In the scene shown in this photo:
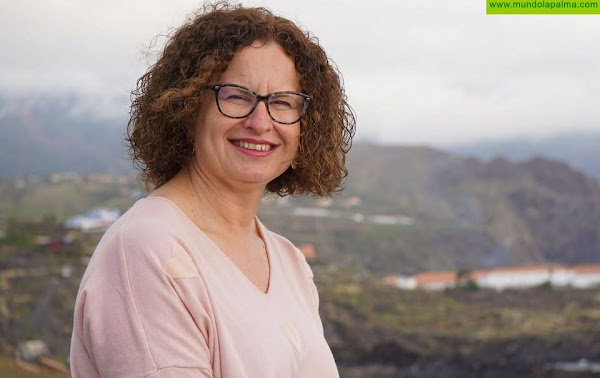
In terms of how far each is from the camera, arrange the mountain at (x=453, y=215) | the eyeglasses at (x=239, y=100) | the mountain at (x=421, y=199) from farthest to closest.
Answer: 1. the mountain at (x=453, y=215)
2. the mountain at (x=421, y=199)
3. the eyeglasses at (x=239, y=100)

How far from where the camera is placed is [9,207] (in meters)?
22.7

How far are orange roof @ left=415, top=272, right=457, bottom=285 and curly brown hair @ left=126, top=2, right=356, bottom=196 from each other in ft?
80.9

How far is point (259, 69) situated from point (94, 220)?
59.9ft

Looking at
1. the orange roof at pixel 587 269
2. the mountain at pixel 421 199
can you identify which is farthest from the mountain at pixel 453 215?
the orange roof at pixel 587 269

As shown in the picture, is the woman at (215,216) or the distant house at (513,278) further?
the distant house at (513,278)

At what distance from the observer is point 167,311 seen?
1051 millimetres

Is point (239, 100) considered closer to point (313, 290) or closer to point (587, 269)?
point (313, 290)

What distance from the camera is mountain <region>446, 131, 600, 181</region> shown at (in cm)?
3669

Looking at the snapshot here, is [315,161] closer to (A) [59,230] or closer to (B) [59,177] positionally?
(A) [59,230]

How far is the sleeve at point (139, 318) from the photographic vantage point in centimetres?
104

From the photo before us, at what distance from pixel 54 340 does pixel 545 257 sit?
80.7 ft

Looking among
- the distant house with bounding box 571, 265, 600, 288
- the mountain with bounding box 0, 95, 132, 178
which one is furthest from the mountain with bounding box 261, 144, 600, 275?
the mountain with bounding box 0, 95, 132, 178

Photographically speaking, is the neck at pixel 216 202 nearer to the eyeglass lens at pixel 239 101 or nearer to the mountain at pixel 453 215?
the eyeglass lens at pixel 239 101

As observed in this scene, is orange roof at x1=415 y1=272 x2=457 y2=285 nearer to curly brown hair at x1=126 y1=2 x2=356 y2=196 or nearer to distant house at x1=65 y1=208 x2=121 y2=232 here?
distant house at x1=65 y1=208 x2=121 y2=232
